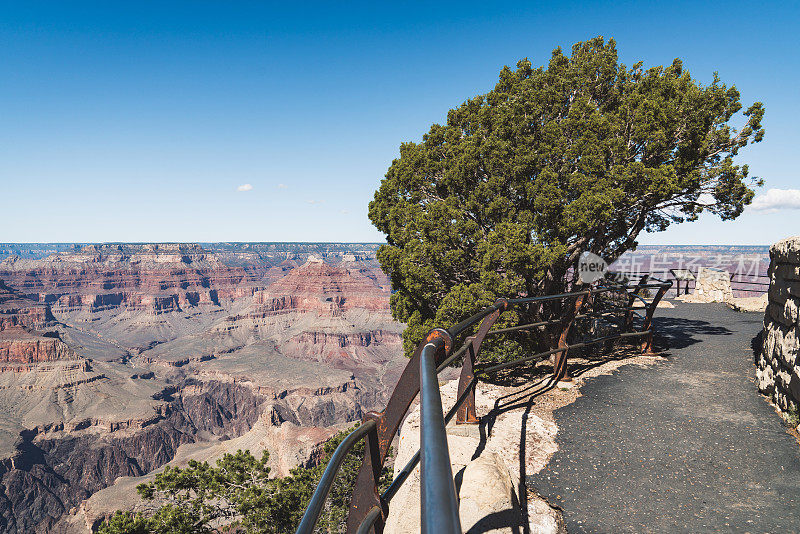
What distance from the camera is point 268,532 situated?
1073 cm

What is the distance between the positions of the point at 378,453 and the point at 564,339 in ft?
16.2

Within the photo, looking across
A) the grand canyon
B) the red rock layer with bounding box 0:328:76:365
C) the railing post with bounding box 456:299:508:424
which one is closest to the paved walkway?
the railing post with bounding box 456:299:508:424

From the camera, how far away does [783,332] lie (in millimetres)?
5066

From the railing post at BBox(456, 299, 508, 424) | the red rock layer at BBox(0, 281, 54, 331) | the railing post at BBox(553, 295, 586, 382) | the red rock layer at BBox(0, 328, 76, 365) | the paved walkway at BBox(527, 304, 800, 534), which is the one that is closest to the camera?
the paved walkway at BBox(527, 304, 800, 534)

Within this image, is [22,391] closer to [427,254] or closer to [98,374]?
[98,374]

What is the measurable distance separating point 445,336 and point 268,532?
37.1ft

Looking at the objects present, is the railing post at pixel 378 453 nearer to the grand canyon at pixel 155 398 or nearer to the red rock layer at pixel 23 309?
the grand canyon at pixel 155 398

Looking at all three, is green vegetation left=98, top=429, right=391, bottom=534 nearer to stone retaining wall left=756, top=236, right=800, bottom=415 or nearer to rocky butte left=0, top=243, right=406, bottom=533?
stone retaining wall left=756, top=236, right=800, bottom=415

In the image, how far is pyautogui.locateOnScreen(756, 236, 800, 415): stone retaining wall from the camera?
465 centimetres

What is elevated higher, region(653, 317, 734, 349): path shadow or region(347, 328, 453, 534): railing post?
region(347, 328, 453, 534): railing post

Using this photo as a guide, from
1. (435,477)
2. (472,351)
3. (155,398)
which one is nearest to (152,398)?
(155,398)

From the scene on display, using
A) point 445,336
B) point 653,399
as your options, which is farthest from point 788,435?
point 445,336

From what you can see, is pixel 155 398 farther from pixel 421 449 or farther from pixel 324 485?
pixel 421 449

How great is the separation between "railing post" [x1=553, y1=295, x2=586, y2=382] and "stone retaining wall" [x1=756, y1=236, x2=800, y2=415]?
230cm
